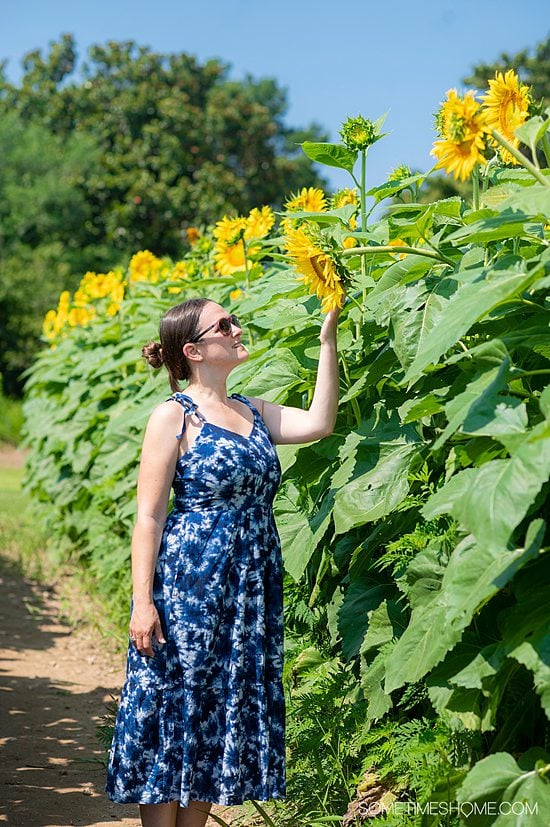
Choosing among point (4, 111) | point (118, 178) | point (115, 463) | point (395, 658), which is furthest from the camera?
point (4, 111)

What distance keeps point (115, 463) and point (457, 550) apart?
367 cm

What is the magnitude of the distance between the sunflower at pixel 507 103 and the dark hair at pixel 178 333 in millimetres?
983

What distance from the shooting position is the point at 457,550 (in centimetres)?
221

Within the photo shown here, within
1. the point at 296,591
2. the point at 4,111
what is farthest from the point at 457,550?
the point at 4,111

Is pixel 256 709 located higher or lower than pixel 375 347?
lower

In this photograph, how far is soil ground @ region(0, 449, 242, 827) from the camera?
3.50 metres

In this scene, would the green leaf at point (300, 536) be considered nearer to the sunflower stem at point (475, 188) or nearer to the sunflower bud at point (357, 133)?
the sunflower stem at point (475, 188)

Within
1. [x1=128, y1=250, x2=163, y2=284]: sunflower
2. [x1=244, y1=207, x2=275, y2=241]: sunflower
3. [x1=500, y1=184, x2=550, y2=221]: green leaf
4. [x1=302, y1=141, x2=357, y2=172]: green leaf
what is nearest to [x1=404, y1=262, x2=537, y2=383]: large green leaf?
[x1=500, y1=184, x2=550, y2=221]: green leaf

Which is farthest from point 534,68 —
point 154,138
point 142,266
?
point 142,266

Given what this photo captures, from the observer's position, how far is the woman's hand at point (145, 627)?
2.69 m

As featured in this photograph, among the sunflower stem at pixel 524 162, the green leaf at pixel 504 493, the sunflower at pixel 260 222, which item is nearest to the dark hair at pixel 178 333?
the sunflower stem at pixel 524 162

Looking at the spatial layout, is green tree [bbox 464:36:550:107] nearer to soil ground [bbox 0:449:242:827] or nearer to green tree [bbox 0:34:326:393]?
green tree [bbox 0:34:326:393]

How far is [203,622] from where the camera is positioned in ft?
8.88

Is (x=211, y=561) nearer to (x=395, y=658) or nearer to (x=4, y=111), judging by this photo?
(x=395, y=658)
